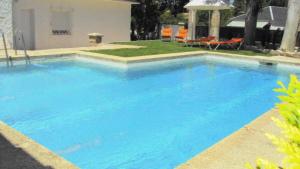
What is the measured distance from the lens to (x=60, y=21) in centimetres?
1903

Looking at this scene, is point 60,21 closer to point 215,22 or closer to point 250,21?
point 215,22

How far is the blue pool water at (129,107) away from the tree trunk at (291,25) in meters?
4.72

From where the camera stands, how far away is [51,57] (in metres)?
15.2

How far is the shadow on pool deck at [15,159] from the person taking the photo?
3.89 m

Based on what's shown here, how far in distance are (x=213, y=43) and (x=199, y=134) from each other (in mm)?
13668

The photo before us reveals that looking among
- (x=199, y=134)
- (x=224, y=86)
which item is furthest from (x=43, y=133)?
(x=224, y=86)

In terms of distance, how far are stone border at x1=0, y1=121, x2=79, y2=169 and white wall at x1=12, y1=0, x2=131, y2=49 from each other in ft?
44.5

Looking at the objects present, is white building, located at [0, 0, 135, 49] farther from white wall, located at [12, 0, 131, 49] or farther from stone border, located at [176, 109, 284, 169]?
stone border, located at [176, 109, 284, 169]

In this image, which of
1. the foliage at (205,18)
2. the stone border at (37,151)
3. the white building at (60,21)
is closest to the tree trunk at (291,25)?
the white building at (60,21)

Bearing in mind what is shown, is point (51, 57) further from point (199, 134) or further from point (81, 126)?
point (199, 134)

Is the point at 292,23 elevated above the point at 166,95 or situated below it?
above

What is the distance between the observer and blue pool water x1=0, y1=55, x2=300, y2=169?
610 centimetres

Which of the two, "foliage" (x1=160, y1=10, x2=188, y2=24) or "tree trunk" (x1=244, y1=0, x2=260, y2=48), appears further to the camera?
"foliage" (x1=160, y1=10, x2=188, y2=24)

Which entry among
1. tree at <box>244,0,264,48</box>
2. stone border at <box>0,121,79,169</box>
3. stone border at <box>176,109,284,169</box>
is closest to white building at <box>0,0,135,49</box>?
tree at <box>244,0,264,48</box>
